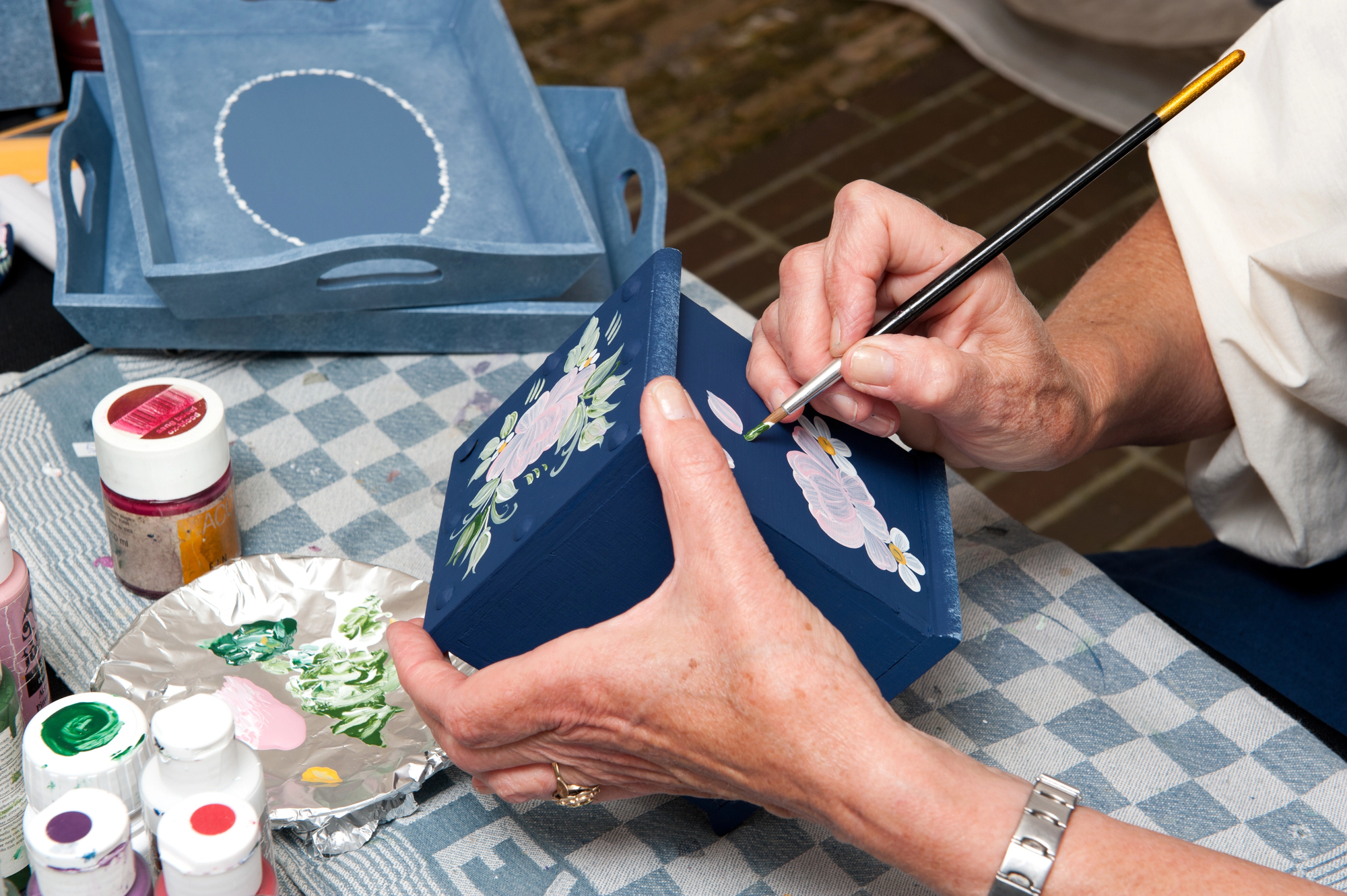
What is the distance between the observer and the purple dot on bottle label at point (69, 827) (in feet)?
1.67

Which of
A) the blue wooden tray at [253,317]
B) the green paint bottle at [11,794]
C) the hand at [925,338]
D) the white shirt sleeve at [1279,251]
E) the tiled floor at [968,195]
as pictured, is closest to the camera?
the green paint bottle at [11,794]

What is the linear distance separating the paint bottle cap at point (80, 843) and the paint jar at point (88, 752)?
0.02 meters

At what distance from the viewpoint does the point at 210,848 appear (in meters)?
0.52

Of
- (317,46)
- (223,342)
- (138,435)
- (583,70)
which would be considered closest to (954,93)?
(583,70)

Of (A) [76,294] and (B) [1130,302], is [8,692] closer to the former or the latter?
(A) [76,294]

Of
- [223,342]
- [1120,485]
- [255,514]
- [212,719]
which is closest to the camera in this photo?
[212,719]

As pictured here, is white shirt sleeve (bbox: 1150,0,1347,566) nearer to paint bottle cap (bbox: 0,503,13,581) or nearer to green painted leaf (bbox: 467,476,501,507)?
green painted leaf (bbox: 467,476,501,507)

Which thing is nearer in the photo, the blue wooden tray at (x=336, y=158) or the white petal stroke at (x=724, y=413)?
the white petal stroke at (x=724, y=413)

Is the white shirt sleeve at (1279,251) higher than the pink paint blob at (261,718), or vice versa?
the white shirt sleeve at (1279,251)

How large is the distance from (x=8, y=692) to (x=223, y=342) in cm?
59

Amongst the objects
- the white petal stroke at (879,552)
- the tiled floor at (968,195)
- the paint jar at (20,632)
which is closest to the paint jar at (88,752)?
the paint jar at (20,632)

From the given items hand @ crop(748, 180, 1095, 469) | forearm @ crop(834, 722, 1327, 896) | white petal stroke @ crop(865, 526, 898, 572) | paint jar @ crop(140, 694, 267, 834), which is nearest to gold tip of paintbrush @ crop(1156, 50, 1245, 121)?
hand @ crop(748, 180, 1095, 469)

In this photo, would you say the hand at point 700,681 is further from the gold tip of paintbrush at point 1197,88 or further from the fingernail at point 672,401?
the gold tip of paintbrush at point 1197,88

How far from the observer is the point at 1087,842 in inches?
27.2
